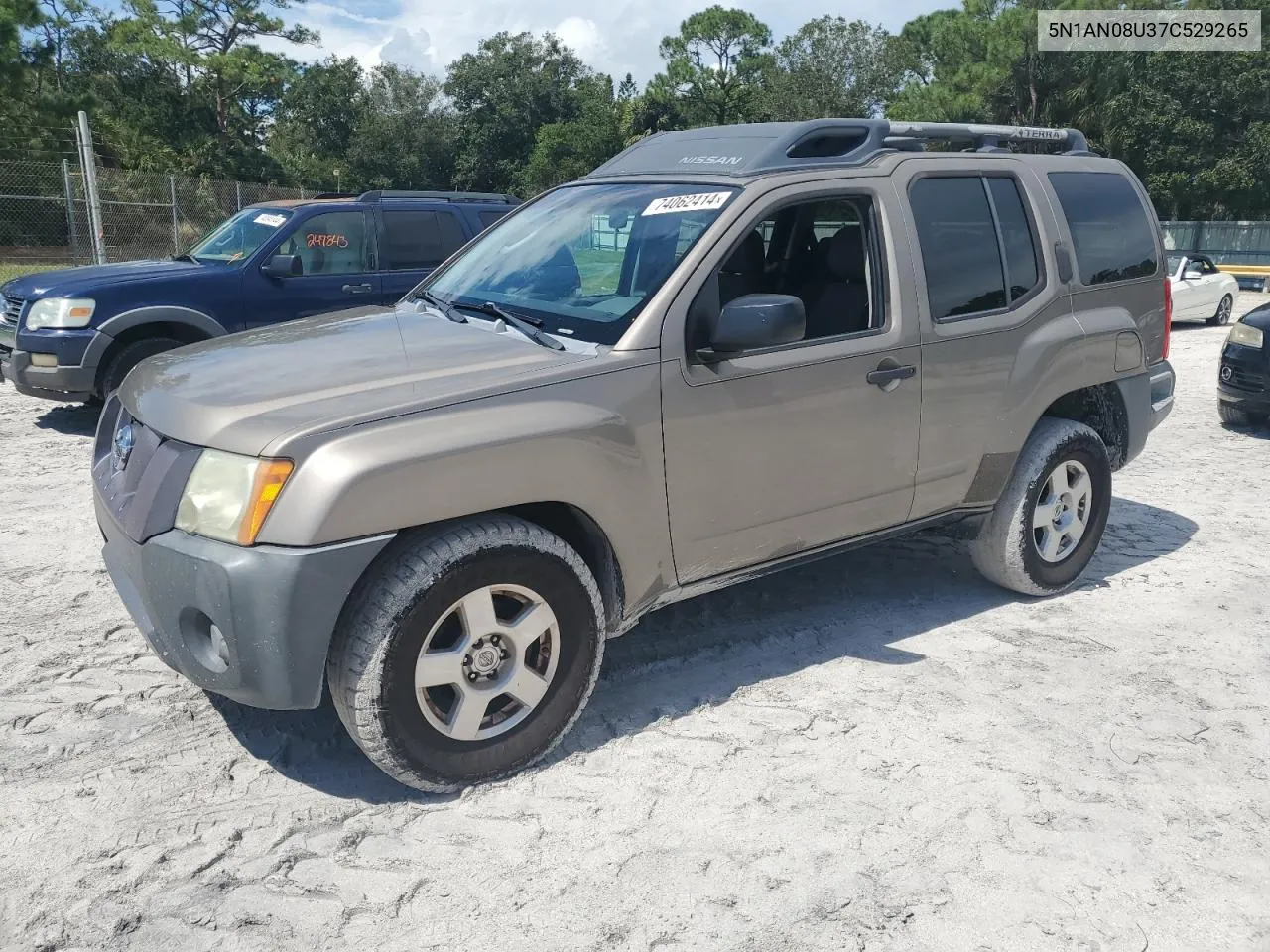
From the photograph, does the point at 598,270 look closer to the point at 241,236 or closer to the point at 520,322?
the point at 520,322

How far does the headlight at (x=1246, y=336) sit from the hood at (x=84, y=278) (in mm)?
8232

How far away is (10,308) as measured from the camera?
26.2 feet

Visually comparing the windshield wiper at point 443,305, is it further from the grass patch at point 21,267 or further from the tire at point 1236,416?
the grass patch at point 21,267

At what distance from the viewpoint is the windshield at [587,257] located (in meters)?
3.56

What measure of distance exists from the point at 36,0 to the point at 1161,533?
37.6 meters

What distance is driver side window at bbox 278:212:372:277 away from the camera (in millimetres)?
8438

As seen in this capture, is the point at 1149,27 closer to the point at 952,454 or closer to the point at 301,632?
the point at 952,454

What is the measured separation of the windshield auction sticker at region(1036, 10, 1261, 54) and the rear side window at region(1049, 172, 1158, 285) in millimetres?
37853

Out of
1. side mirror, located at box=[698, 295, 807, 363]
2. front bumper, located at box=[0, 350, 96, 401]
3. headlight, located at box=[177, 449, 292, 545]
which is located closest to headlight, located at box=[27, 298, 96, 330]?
front bumper, located at box=[0, 350, 96, 401]

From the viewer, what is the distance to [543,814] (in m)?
3.09

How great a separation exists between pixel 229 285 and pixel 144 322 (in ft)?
2.30

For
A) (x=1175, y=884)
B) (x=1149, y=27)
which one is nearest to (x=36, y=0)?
(x=1149, y=27)

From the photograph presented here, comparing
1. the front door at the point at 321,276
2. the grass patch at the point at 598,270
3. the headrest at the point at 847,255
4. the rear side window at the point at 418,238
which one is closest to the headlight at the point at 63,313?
the front door at the point at 321,276

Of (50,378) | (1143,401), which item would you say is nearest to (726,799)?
(1143,401)
